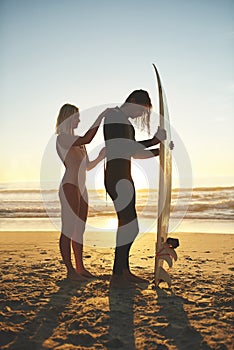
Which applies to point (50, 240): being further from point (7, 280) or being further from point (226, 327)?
point (226, 327)

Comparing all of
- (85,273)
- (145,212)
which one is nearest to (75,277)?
(85,273)

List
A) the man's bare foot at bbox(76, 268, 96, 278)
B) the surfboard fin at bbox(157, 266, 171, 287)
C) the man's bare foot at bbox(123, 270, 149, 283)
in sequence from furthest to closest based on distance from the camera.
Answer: the man's bare foot at bbox(76, 268, 96, 278) < the man's bare foot at bbox(123, 270, 149, 283) < the surfboard fin at bbox(157, 266, 171, 287)

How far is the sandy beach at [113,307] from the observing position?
235 cm

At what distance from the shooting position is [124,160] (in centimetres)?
353

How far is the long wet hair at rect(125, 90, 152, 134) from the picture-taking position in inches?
137

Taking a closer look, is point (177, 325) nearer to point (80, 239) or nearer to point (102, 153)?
point (80, 239)

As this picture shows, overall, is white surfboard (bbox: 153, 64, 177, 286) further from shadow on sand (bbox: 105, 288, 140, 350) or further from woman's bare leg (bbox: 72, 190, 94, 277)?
woman's bare leg (bbox: 72, 190, 94, 277)

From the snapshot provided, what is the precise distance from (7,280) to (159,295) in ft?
4.91

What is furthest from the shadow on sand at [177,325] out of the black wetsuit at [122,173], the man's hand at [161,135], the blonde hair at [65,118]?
the blonde hair at [65,118]

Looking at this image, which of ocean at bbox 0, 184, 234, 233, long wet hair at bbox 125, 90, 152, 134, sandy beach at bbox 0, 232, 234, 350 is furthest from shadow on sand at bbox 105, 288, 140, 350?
ocean at bbox 0, 184, 234, 233

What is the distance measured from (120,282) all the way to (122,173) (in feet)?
3.10

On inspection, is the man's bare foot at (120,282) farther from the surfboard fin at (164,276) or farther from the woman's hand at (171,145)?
the woman's hand at (171,145)

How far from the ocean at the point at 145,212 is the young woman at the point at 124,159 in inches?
181

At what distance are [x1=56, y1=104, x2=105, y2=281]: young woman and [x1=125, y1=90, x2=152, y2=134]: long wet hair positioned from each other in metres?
0.59
